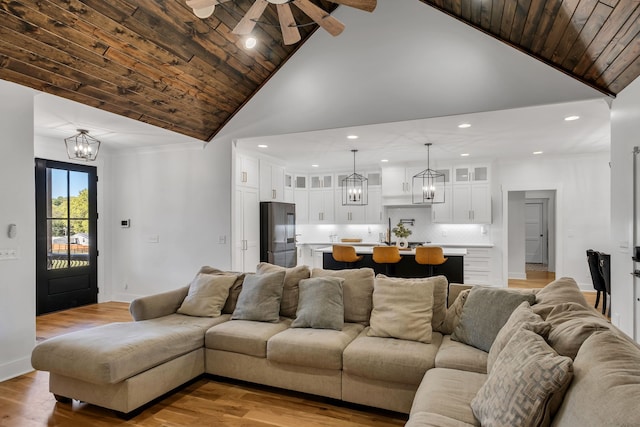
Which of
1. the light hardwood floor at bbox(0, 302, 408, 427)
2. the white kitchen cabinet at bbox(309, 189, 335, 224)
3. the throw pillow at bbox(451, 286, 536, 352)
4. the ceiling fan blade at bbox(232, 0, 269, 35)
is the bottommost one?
the light hardwood floor at bbox(0, 302, 408, 427)

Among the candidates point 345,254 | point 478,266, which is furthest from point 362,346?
point 478,266

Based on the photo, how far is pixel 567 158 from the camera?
6.86 metres

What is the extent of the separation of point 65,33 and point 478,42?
4149mm

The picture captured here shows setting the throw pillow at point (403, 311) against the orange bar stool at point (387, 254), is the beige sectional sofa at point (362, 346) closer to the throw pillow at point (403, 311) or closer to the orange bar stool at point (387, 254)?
the throw pillow at point (403, 311)

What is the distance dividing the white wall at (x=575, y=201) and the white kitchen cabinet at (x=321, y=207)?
3572mm

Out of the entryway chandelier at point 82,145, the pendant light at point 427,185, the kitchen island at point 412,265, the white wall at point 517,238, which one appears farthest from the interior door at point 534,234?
the entryway chandelier at point 82,145

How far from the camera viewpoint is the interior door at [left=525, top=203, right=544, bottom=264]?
1009 cm

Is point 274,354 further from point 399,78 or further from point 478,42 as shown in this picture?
point 478,42

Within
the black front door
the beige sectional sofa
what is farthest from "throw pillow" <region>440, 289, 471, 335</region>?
the black front door

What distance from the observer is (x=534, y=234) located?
1020cm

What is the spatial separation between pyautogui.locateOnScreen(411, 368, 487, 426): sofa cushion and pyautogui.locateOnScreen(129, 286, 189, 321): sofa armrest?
255 cm

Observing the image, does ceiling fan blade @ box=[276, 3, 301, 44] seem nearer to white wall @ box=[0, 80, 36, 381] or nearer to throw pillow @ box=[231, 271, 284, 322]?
throw pillow @ box=[231, 271, 284, 322]

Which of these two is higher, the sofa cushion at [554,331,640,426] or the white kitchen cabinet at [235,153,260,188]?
the white kitchen cabinet at [235,153,260,188]

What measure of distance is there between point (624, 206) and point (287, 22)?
3.60 metres
